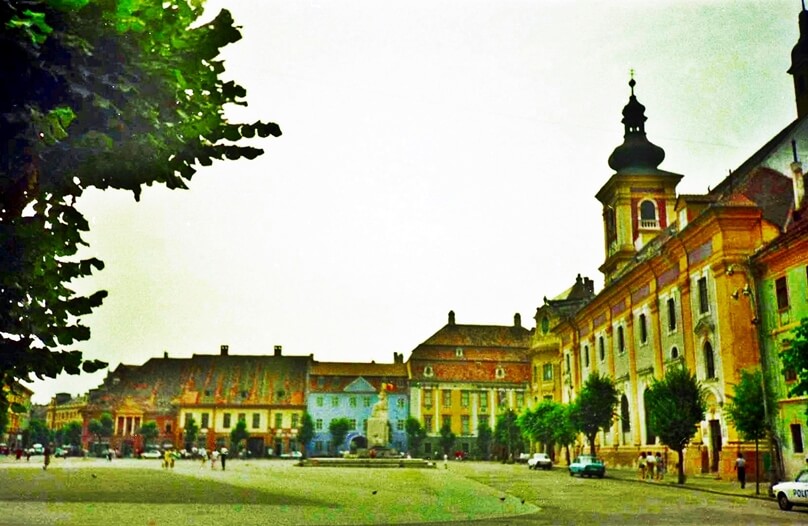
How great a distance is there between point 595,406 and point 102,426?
70014 millimetres

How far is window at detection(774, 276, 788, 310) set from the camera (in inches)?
1323

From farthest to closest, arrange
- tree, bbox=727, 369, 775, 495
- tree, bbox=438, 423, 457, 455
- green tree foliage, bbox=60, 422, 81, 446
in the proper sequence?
green tree foliage, bbox=60, 422, 81, 446, tree, bbox=438, 423, 457, 455, tree, bbox=727, 369, 775, 495

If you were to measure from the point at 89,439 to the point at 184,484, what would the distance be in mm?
78160

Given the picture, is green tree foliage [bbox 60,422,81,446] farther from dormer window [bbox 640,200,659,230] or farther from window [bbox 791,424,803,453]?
window [bbox 791,424,803,453]

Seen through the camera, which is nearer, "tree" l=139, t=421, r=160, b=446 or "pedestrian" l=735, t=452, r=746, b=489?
"pedestrian" l=735, t=452, r=746, b=489

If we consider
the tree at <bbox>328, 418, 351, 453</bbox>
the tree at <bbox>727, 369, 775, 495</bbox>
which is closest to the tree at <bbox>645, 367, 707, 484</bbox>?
the tree at <bbox>727, 369, 775, 495</bbox>

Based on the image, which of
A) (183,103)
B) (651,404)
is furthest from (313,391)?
(183,103)

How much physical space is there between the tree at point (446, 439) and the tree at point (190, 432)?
30040mm

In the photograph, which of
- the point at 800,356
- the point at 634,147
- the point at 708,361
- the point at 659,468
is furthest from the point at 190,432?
the point at 800,356

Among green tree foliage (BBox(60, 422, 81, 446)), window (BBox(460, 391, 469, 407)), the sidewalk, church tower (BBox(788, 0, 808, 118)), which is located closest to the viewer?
the sidewalk

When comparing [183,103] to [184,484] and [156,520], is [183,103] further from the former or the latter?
[184,484]

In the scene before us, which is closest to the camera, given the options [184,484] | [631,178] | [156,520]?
[156,520]

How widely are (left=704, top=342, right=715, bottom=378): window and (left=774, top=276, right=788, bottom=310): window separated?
567 centimetres

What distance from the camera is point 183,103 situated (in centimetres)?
793
